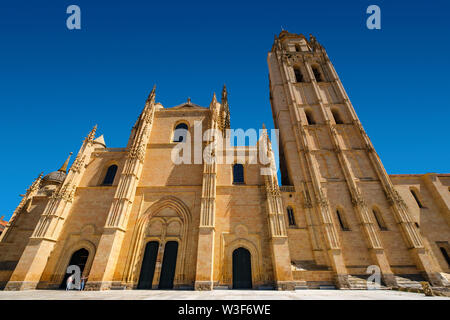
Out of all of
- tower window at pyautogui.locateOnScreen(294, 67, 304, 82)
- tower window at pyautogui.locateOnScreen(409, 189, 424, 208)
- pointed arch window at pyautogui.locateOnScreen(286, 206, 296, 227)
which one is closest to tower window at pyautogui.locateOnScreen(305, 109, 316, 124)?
tower window at pyautogui.locateOnScreen(294, 67, 304, 82)

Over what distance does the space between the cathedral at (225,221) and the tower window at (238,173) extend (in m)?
0.09

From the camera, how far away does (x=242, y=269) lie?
1327 cm

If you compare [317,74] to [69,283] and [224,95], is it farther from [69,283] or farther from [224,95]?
[69,283]

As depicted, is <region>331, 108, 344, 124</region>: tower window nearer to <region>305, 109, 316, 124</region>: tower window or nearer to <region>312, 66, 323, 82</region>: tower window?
<region>305, 109, 316, 124</region>: tower window

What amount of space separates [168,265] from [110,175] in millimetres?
9239

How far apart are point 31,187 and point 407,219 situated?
3195 cm

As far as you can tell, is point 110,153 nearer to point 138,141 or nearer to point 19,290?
point 138,141

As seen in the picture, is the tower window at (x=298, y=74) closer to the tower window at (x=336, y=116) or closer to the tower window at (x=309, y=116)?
the tower window at (x=309, y=116)

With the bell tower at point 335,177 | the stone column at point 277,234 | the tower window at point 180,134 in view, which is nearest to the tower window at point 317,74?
the bell tower at point 335,177

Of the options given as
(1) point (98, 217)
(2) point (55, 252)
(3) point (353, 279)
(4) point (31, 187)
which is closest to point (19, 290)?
(2) point (55, 252)

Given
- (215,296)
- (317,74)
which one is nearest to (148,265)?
(215,296)

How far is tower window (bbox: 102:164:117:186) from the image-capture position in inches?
658

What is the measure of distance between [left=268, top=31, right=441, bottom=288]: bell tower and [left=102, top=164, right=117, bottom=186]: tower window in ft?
51.9

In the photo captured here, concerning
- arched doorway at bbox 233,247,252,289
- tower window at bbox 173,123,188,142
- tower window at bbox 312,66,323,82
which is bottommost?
arched doorway at bbox 233,247,252,289
